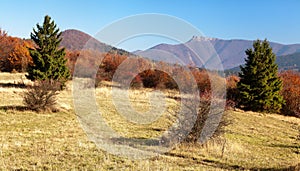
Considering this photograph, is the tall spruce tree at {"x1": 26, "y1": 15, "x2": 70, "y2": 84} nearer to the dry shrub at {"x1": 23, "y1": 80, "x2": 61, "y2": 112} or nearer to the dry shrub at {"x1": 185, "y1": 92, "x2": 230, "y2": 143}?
the dry shrub at {"x1": 23, "y1": 80, "x2": 61, "y2": 112}

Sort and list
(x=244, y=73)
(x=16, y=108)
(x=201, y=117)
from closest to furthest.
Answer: (x=201, y=117)
(x=16, y=108)
(x=244, y=73)

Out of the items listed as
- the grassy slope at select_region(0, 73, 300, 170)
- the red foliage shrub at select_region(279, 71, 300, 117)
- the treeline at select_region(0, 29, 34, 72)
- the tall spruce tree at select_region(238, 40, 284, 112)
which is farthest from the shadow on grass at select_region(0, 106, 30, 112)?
the treeline at select_region(0, 29, 34, 72)

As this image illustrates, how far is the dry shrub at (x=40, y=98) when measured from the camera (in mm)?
18203

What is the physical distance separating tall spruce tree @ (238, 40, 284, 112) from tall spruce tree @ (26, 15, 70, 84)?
23163 mm

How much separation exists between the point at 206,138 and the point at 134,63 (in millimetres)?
39545

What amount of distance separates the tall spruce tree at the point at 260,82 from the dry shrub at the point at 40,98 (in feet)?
80.9

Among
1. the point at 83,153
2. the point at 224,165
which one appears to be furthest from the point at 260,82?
the point at 83,153

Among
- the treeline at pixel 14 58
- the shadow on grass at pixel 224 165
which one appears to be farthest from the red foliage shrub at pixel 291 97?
the treeline at pixel 14 58

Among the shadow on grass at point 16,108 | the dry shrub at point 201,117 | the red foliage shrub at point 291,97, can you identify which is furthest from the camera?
the red foliage shrub at point 291,97

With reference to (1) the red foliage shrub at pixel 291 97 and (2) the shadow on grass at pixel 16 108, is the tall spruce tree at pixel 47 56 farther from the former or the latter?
(1) the red foliage shrub at pixel 291 97

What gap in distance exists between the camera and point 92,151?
9.03 m

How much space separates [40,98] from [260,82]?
89.3 ft

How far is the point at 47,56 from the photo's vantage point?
3406cm

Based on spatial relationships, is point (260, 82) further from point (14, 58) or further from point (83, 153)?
point (14, 58)
